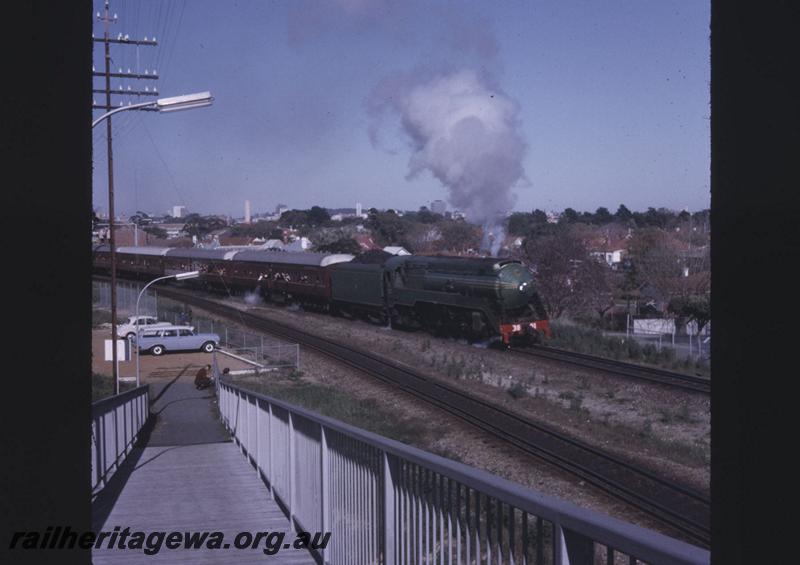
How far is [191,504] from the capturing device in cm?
698

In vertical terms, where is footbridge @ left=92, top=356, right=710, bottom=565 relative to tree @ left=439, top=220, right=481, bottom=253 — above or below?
below

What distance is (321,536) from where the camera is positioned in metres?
5.18

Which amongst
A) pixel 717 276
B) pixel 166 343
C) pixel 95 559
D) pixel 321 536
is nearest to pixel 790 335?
pixel 717 276

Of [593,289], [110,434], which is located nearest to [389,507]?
[110,434]

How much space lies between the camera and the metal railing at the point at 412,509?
2.09 meters

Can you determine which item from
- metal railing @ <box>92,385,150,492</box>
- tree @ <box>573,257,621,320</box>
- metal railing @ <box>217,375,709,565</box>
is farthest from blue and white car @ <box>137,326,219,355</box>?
metal railing @ <box>217,375,709,565</box>

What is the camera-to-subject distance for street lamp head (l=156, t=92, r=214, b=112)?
15594 millimetres

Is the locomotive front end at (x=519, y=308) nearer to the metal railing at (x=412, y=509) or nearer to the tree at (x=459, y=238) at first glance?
the metal railing at (x=412, y=509)

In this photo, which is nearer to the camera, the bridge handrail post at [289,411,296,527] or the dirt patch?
the bridge handrail post at [289,411,296,527]

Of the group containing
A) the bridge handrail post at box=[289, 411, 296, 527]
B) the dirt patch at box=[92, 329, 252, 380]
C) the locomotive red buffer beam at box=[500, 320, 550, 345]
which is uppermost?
the bridge handrail post at box=[289, 411, 296, 527]

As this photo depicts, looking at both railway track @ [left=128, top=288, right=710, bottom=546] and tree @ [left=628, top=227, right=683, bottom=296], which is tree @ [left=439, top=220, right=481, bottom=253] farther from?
railway track @ [left=128, top=288, right=710, bottom=546]

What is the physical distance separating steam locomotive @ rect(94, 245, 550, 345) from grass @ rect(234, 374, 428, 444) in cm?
635

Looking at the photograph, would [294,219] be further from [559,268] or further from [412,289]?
[412,289]

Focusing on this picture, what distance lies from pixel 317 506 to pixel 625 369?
18.2m
